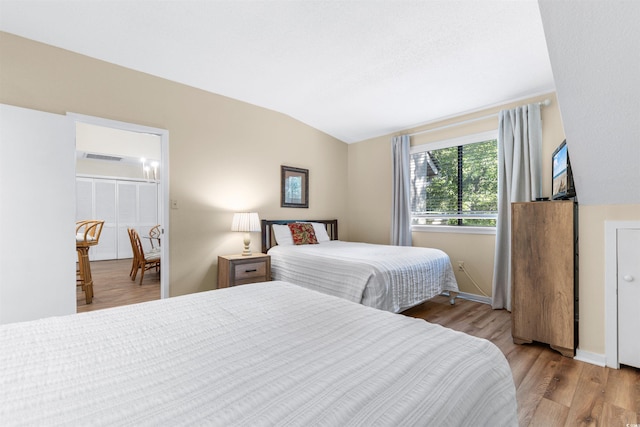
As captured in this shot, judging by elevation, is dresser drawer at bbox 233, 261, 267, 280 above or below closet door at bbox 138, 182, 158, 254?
below

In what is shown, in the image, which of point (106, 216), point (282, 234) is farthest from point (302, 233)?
point (106, 216)

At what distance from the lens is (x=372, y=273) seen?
2504 mm

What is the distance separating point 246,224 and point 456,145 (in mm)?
2867

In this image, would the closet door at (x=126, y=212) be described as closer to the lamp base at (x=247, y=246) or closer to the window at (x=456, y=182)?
the lamp base at (x=247, y=246)

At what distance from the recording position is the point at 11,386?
2.35ft

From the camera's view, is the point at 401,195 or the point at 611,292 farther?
the point at 401,195

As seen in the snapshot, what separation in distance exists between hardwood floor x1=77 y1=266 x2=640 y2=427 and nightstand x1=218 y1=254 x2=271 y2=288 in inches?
60.4

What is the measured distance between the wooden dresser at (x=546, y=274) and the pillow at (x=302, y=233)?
237cm

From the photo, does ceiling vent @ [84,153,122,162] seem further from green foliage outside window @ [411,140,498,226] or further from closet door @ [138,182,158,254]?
green foliage outside window @ [411,140,498,226]

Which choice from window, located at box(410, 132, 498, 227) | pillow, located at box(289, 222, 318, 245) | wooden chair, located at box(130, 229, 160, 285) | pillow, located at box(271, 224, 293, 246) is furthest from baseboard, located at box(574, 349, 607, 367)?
wooden chair, located at box(130, 229, 160, 285)

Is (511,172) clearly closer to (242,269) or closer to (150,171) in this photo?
(242,269)

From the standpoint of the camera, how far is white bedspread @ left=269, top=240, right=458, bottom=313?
8.30ft

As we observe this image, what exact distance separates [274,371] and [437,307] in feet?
10.0

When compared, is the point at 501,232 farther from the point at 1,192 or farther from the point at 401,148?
the point at 1,192
